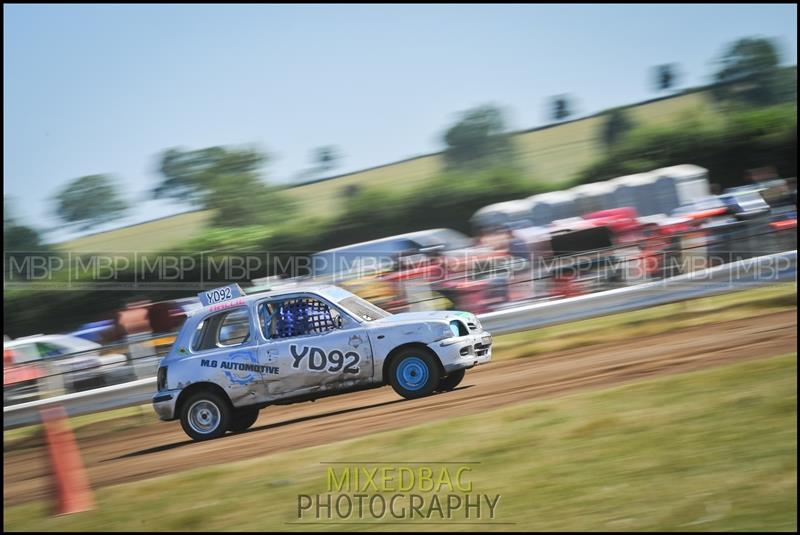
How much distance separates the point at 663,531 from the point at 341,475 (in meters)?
2.73

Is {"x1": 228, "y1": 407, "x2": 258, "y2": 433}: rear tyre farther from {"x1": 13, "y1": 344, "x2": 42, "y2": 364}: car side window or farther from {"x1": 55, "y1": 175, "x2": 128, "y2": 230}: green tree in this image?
{"x1": 55, "y1": 175, "x2": 128, "y2": 230}: green tree

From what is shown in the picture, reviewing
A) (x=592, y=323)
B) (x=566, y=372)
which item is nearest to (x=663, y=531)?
(x=566, y=372)

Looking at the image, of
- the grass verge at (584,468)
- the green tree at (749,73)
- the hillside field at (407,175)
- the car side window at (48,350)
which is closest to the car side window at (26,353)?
the car side window at (48,350)

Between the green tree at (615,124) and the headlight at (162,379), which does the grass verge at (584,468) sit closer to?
the headlight at (162,379)

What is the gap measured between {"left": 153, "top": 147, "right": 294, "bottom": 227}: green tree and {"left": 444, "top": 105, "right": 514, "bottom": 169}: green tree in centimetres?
816

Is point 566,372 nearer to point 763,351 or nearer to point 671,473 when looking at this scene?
point 763,351

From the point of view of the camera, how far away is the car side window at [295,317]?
30.2 ft

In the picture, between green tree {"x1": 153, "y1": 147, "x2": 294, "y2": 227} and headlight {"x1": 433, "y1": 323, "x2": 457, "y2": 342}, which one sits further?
green tree {"x1": 153, "y1": 147, "x2": 294, "y2": 227}

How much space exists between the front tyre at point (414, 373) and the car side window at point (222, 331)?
5.55ft

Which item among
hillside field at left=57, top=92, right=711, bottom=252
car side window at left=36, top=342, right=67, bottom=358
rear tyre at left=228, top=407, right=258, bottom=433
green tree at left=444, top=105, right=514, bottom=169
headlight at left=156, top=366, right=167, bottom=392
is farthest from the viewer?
green tree at left=444, top=105, right=514, bottom=169

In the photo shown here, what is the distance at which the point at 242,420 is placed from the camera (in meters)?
9.80

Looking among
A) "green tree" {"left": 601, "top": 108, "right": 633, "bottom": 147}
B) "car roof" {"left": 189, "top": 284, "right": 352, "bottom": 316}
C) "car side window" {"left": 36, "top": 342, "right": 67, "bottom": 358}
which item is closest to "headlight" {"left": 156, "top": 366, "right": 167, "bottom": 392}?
"car roof" {"left": 189, "top": 284, "right": 352, "bottom": 316}

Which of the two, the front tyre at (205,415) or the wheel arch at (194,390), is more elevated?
the wheel arch at (194,390)

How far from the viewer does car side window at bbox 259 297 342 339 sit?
30.2ft
